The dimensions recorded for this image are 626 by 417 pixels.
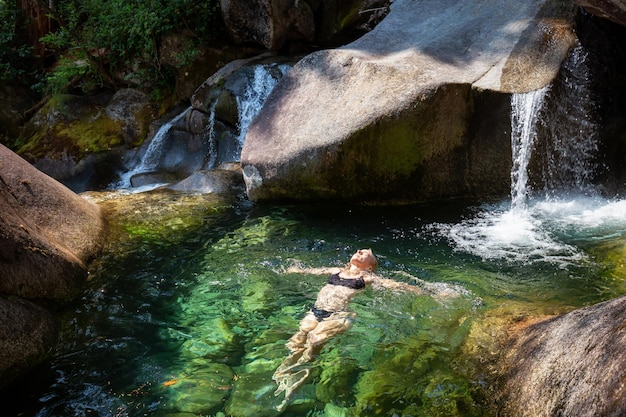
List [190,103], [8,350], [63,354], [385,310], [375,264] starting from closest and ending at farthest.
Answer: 1. [8,350]
2. [63,354]
3. [385,310]
4. [375,264]
5. [190,103]

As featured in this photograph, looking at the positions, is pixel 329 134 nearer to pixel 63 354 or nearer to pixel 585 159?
pixel 585 159

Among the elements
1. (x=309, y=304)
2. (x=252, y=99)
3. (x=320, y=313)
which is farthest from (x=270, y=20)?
(x=320, y=313)

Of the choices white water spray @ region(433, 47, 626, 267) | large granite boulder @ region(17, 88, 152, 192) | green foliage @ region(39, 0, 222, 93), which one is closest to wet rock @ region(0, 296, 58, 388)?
white water spray @ region(433, 47, 626, 267)

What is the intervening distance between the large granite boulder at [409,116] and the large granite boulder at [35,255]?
2.61 meters

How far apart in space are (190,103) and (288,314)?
9.00 m

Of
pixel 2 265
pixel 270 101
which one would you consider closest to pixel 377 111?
pixel 270 101

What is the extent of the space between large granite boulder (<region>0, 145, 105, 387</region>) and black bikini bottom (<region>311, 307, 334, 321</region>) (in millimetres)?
2178

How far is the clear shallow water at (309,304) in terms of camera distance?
3.66 meters

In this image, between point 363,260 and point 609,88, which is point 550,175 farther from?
point 363,260

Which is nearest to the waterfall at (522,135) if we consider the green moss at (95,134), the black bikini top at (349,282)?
the black bikini top at (349,282)

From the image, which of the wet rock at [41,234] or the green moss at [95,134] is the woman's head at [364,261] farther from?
the green moss at [95,134]

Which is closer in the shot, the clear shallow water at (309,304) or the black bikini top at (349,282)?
the clear shallow water at (309,304)

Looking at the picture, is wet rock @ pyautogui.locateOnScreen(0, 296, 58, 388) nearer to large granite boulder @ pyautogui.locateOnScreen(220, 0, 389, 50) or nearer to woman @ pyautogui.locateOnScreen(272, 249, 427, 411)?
woman @ pyautogui.locateOnScreen(272, 249, 427, 411)

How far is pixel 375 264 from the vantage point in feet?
17.5
